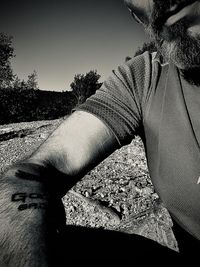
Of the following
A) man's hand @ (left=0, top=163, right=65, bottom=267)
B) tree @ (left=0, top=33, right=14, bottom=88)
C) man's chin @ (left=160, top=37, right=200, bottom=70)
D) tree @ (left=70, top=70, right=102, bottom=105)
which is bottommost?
tree @ (left=70, top=70, right=102, bottom=105)

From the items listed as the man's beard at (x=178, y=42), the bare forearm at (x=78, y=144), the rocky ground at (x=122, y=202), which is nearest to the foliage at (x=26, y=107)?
the rocky ground at (x=122, y=202)

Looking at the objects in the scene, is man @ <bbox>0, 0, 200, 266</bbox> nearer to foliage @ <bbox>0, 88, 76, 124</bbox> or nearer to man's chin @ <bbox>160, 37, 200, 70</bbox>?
man's chin @ <bbox>160, 37, 200, 70</bbox>

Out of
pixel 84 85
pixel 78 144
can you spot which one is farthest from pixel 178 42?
pixel 84 85

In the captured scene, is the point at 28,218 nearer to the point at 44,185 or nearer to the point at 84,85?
the point at 44,185

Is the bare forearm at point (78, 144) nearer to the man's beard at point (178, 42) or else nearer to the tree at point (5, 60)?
the man's beard at point (178, 42)

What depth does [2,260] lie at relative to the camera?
0.89 meters

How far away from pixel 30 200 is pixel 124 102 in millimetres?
609

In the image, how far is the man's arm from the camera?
89cm

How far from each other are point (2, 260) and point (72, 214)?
5.76 ft

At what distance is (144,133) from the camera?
4.68ft

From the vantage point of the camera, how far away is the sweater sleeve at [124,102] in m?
1.34

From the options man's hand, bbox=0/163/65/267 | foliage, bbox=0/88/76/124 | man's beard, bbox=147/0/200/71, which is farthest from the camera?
foliage, bbox=0/88/76/124

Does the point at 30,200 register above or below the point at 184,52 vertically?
below

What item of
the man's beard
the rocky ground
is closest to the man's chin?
the man's beard
